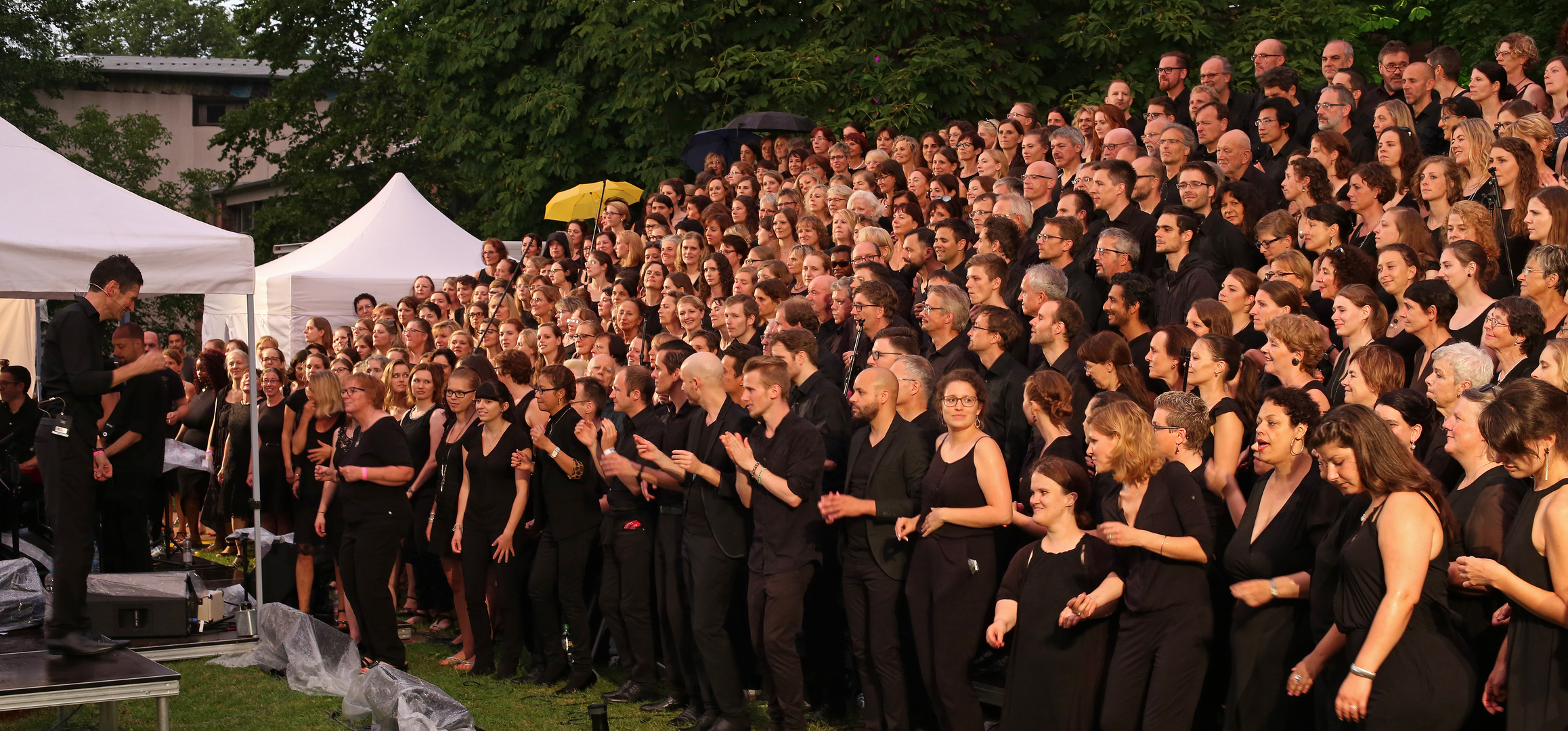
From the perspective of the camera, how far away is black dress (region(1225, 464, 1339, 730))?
532cm

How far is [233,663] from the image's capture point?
9484mm

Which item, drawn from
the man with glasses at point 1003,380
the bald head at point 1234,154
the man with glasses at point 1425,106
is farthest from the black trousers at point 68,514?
the man with glasses at point 1425,106

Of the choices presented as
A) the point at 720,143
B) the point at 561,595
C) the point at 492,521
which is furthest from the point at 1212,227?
the point at 720,143

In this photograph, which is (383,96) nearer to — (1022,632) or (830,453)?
(830,453)

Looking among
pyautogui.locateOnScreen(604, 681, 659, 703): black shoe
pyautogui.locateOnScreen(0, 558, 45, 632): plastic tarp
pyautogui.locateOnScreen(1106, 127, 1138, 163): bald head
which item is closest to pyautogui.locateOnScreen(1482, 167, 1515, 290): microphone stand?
pyautogui.locateOnScreen(1106, 127, 1138, 163): bald head

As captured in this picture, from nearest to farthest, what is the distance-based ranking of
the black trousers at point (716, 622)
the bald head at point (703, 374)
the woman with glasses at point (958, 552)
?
the woman with glasses at point (958, 552), the black trousers at point (716, 622), the bald head at point (703, 374)

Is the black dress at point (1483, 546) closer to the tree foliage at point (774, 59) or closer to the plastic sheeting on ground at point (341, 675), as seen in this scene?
the plastic sheeting on ground at point (341, 675)

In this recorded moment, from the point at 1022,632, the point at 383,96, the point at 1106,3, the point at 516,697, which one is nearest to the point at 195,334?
the point at 383,96

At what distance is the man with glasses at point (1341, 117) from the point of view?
31.3ft

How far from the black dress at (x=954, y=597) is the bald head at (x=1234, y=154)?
151 inches

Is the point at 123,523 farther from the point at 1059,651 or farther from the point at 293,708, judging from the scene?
the point at 1059,651

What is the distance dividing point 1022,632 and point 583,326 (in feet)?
16.6

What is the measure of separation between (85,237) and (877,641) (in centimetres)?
541

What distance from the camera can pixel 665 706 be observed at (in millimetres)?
8266
